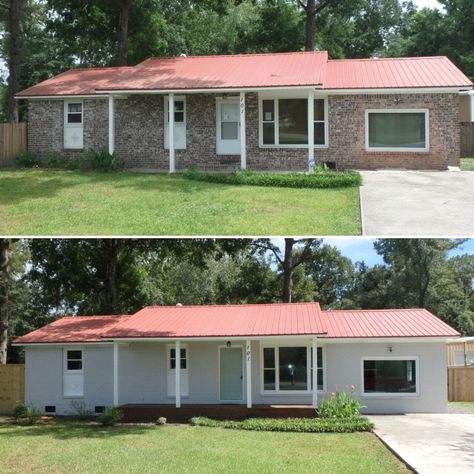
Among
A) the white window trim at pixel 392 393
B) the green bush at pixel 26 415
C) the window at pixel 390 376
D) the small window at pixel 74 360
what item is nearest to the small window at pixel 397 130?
the white window trim at pixel 392 393

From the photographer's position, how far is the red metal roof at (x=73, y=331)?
23.2m

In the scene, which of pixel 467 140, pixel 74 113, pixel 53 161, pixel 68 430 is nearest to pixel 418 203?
pixel 68 430

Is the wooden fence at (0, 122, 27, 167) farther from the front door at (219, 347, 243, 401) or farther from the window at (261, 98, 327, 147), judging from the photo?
the front door at (219, 347, 243, 401)

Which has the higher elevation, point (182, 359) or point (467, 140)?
point (467, 140)

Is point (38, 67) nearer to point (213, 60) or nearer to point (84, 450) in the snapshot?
point (213, 60)

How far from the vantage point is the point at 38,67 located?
44656 millimetres

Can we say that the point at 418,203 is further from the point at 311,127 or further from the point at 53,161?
the point at 53,161

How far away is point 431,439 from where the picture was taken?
49.2 ft

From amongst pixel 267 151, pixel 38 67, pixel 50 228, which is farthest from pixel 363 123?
pixel 38 67

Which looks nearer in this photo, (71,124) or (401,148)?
(401,148)

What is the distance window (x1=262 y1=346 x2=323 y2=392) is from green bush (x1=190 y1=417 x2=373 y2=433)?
3.74 meters

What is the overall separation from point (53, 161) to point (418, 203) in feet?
45.5

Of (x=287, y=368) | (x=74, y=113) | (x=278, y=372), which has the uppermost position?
(x=74, y=113)

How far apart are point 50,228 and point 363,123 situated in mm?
12492
